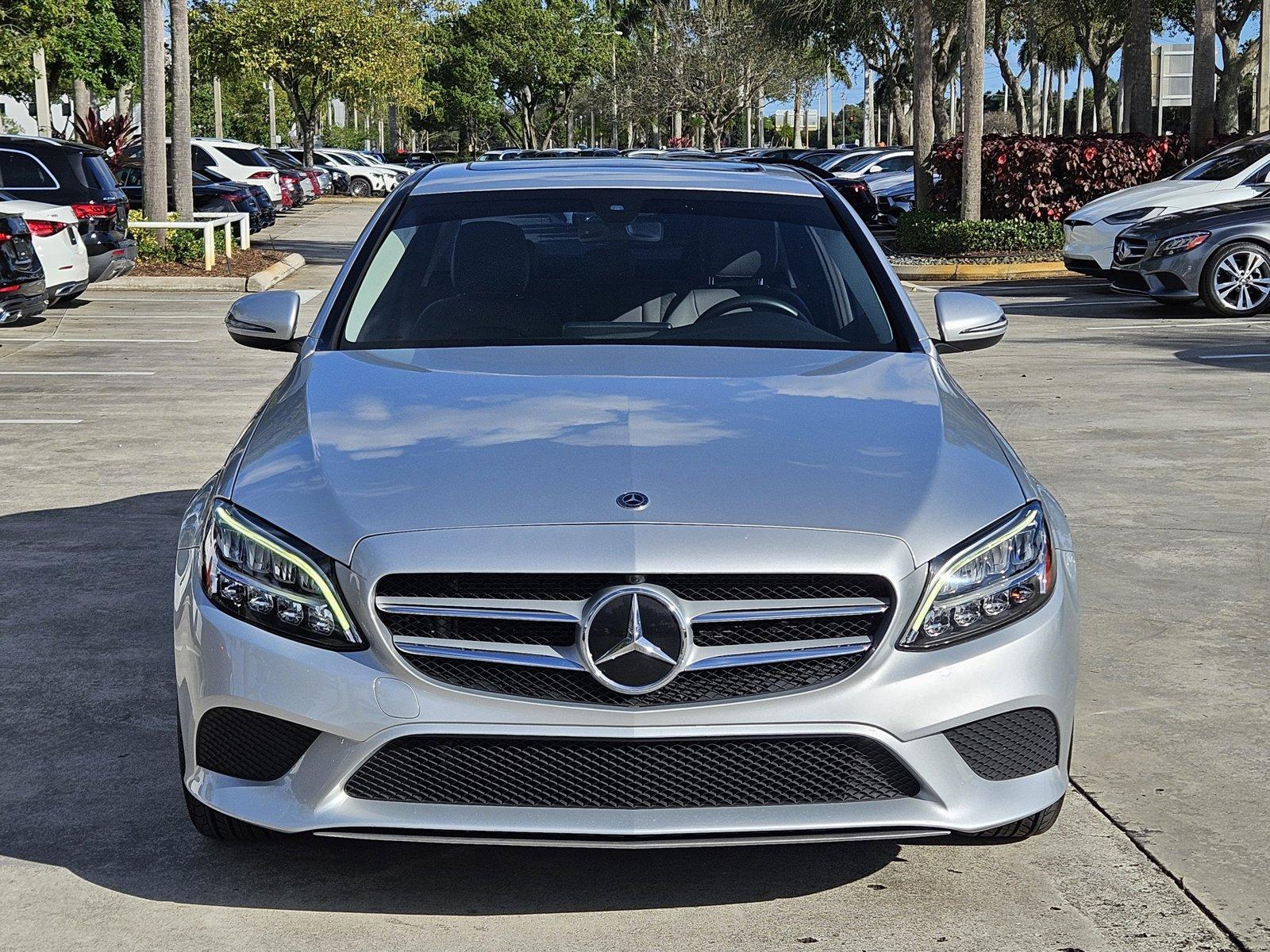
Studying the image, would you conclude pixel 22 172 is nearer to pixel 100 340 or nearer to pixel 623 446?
pixel 100 340

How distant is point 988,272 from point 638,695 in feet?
62.7

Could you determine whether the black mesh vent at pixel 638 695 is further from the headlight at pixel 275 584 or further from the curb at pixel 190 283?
the curb at pixel 190 283

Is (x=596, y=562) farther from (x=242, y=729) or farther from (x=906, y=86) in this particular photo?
(x=906, y=86)

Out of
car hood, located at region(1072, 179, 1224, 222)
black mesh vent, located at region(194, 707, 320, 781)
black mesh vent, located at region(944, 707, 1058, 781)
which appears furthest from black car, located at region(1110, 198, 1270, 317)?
black mesh vent, located at region(194, 707, 320, 781)

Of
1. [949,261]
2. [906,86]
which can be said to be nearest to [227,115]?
[906,86]

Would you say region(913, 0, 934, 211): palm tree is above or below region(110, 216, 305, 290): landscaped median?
above

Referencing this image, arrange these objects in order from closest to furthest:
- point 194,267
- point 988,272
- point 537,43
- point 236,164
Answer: point 194,267 < point 988,272 < point 236,164 < point 537,43

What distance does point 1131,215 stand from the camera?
57.3 feet

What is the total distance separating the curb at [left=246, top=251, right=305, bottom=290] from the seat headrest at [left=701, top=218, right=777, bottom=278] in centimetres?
1535

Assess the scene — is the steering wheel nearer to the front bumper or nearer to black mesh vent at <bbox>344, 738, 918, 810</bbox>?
the front bumper

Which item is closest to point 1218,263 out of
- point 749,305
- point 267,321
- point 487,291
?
point 749,305

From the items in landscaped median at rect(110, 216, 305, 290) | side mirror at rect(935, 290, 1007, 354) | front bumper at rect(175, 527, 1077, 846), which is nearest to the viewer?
front bumper at rect(175, 527, 1077, 846)

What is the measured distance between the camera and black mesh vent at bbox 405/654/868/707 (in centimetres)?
321

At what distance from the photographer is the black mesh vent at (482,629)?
321cm
